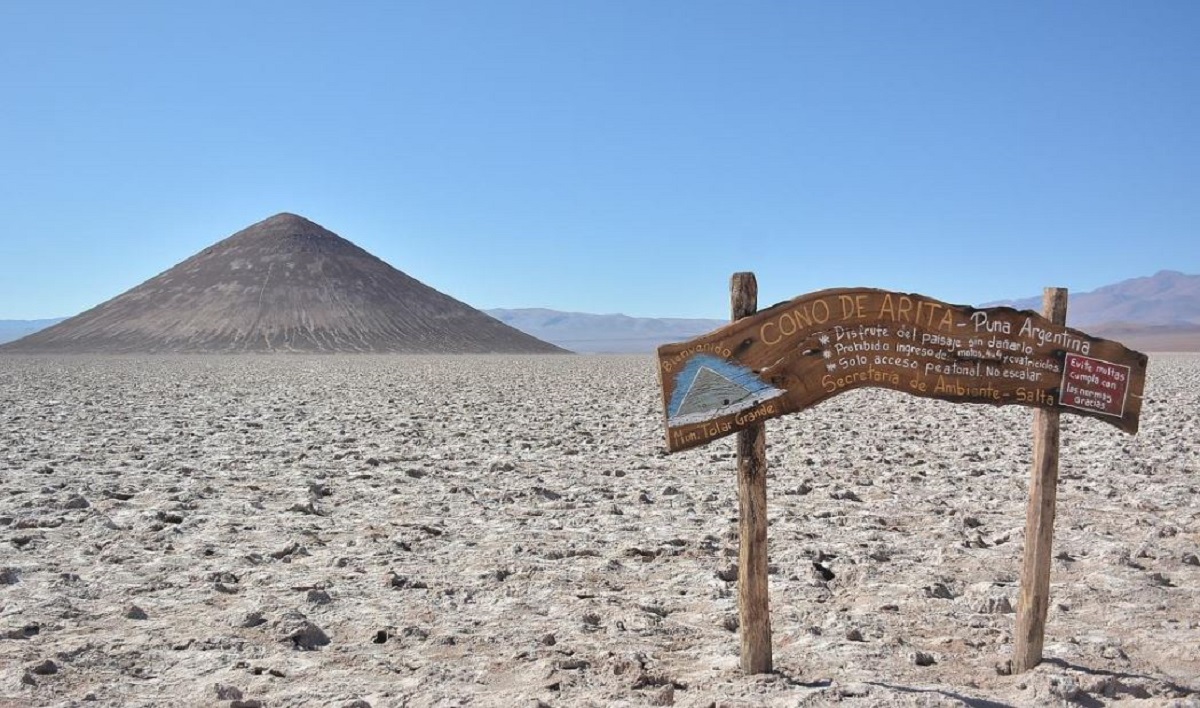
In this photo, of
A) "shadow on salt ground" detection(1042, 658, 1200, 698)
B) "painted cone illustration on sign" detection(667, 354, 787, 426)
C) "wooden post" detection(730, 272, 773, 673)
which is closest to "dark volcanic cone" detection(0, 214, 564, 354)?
"wooden post" detection(730, 272, 773, 673)

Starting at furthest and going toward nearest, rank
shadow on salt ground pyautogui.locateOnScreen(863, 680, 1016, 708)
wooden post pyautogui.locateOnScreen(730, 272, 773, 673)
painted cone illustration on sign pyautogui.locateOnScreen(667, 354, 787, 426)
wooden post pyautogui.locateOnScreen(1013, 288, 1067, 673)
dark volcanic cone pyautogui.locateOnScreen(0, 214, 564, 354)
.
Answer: dark volcanic cone pyautogui.locateOnScreen(0, 214, 564, 354), wooden post pyautogui.locateOnScreen(1013, 288, 1067, 673), wooden post pyautogui.locateOnScreen(730, 272, 773, 673), painted cone illustration on sign pyautogui.locateOnScreen(667, 354, 787, 426), shadow on salt ground pyautogui.locateOnScreen(863, 680, 1016, 708)

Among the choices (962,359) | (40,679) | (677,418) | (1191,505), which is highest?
(962,359)

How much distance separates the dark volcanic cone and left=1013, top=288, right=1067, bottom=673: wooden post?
113 metres

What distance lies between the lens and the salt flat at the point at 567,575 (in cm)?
471

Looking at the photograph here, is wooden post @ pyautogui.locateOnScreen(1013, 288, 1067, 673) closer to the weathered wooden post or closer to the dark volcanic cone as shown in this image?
the weathered wooden post

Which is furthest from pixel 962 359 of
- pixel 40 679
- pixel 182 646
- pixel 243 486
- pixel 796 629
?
pixel 243 486

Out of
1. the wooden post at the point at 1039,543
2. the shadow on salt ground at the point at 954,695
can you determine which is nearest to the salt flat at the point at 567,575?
the shadow on salt ground at the point at 954,695

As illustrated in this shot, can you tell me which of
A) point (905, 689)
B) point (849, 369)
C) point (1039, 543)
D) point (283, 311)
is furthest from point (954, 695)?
point (283, 311)

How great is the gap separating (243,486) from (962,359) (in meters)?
7.98

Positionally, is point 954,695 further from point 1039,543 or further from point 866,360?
point 866,360

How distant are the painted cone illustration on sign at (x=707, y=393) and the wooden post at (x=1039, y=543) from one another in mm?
1499

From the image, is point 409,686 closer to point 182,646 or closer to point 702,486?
point 182,646

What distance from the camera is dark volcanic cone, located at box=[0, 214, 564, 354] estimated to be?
116375 millimetres

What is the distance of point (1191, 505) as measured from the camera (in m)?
8.96
